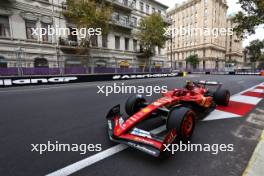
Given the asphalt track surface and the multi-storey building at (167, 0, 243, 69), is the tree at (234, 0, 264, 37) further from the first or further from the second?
the multi-storey building at (167, 0, 243, 69)

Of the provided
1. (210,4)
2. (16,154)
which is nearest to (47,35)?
(16,154)

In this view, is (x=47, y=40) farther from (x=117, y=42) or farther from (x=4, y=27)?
(x=117, y=42)

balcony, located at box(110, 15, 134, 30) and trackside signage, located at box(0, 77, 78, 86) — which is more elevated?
balcony, located at box(110, 15, 134, 30)

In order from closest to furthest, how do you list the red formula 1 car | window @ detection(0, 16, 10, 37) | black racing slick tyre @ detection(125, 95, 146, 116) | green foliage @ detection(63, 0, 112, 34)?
the red formula 1 car → black racing slick tyre @ detection(125, 95, 146, 116) → window @ detection(0, 16, 10, 37) → green foliage @ detection(63, 0, 112, 34)

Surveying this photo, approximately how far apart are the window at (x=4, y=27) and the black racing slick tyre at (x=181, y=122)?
16535mm

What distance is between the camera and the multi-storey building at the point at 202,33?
160ft

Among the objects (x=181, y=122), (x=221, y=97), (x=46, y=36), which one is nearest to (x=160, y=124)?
(x=181, y=122)

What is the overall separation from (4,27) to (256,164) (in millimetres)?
17786

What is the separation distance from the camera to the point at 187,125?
223 centimetres

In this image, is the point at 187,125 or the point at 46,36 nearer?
the point at 187,125

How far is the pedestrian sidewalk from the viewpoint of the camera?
152 centimetres

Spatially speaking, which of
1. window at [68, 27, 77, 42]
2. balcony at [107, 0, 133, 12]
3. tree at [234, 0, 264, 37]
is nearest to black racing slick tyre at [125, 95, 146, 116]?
tree at [234, 0, 264, 37]

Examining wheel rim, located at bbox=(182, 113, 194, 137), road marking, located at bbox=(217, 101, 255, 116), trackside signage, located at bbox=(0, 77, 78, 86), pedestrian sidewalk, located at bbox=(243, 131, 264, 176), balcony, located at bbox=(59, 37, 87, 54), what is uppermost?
balcony, located at bbox=(59, 37, 87, 54)

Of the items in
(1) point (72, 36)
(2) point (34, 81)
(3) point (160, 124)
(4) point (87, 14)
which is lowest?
(3) point (160, 124)
